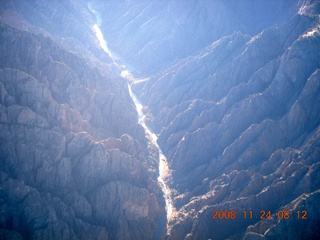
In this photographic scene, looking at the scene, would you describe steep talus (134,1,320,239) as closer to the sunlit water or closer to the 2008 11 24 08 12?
the 2008 11 24 08 12

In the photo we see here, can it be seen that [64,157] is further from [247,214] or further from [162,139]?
[247,214]

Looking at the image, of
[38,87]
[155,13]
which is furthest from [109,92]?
[155,13]

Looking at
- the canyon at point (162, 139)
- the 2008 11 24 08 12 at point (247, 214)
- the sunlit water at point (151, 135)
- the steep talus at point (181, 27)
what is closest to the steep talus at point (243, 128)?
the canyon at point (162, 139)

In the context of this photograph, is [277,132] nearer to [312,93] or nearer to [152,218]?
[312,93]

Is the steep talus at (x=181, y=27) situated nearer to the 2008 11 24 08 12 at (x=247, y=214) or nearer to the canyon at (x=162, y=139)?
the canyon at (x=162, y=139)

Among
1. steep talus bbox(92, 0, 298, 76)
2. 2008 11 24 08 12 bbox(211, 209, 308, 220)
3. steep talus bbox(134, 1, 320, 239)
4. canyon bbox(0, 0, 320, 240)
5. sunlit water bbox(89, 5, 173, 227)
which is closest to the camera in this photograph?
2008 11 24 08 12 bbox(211, 209, 308, 220)

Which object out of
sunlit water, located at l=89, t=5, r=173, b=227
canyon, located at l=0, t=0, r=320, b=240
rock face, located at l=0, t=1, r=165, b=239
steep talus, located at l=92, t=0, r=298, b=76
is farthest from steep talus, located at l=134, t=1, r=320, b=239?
steep talus, located at l=92, t=0, r=298, b=76
